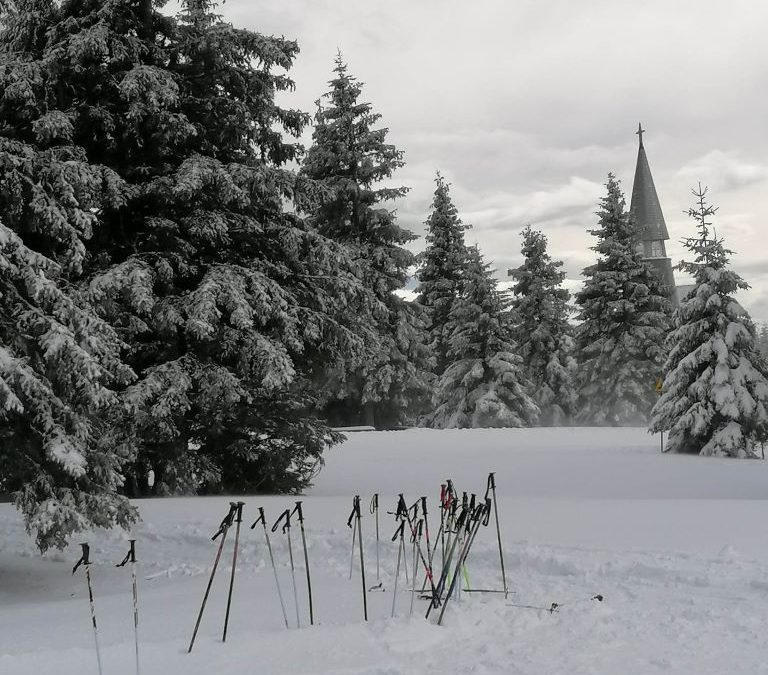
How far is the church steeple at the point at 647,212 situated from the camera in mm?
53625

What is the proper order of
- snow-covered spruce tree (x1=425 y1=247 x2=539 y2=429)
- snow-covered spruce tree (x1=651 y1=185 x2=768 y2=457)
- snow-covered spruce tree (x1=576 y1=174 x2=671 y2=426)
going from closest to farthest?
1. snow-covered spruce tree (x1=651 y1=185 x2=768 y2=457)
2. snow-covered spruce tree (x1=425 y1=247 x2=539 y2=429)
3. snow-covered spruce tree (x1=576 y1=174 x2=671 y2=426)

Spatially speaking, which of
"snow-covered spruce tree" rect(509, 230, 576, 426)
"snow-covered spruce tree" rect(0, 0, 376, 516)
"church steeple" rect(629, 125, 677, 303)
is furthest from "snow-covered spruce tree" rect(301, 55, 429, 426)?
"church steeple" rect(629, 125, 677, 303)

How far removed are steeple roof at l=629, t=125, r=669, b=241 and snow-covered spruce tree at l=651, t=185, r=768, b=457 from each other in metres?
→ 36.7

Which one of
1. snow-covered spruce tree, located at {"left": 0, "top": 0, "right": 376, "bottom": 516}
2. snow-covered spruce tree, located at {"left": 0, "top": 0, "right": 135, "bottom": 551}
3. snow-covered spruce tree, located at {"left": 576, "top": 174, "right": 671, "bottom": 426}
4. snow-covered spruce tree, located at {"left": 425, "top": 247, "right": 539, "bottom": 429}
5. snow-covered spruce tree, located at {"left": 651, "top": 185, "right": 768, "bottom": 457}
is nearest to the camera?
snow-covered spruce tree, located at {"left": 0, "top": 0, "right": 135, "bottom": 551}

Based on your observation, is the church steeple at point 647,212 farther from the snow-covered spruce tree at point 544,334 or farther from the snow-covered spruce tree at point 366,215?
the snow-covered spruce tree at point 366,215

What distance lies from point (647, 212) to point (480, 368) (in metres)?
28.4

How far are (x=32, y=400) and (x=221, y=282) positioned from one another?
14.8ft

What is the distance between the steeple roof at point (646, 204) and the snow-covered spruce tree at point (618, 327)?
63.0 ft

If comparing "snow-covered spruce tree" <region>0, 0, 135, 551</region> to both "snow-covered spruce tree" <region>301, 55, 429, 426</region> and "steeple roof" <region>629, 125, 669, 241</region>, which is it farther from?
"steeple roof" <region>629, 125, 669, 241</region>

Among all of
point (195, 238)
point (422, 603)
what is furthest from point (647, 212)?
point (422, 603)

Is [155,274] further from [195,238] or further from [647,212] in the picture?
[647,212]

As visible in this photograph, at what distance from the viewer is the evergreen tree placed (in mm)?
35188


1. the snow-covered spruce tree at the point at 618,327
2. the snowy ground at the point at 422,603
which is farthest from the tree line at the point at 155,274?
the snow-covered spruce tree at the point at 618,327

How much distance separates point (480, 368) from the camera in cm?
3195
